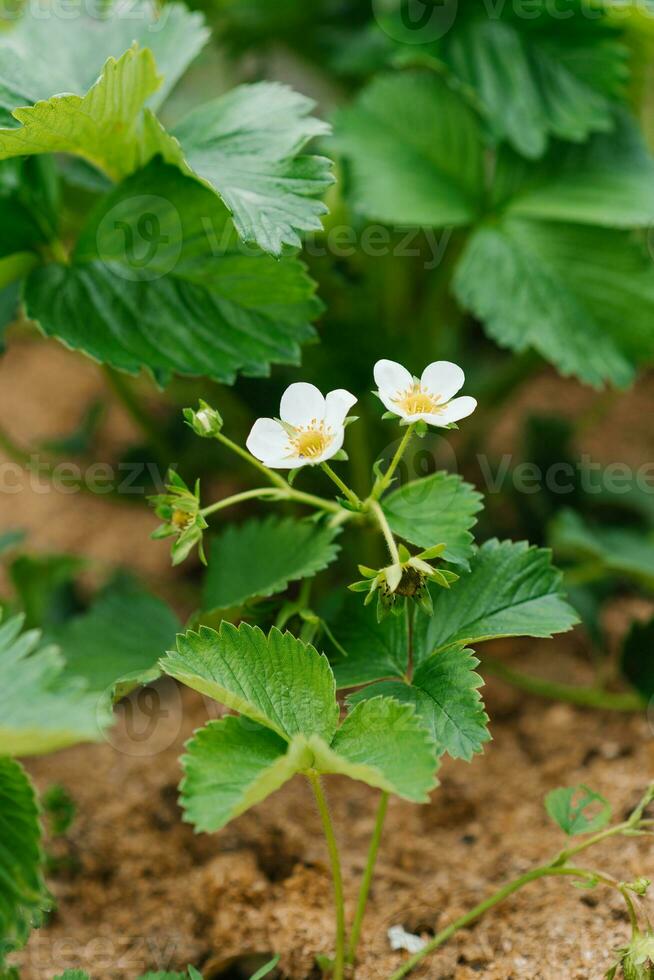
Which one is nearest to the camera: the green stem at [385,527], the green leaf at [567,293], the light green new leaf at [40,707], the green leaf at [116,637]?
the light green new leaf at [40,707]

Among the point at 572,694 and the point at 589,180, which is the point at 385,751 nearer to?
the point at 572,694

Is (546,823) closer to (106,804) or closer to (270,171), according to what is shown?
(106,804)

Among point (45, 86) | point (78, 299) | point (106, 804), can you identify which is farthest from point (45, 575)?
point (45, 86)

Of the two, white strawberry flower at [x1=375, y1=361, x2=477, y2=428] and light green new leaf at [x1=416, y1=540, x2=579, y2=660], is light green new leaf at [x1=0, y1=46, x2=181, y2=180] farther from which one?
light green new leaf at [x1=416, y1=540, x2=579, y2=660]

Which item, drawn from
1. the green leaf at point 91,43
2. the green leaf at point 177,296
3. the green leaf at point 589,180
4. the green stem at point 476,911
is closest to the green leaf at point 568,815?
the green stem at point 476,911

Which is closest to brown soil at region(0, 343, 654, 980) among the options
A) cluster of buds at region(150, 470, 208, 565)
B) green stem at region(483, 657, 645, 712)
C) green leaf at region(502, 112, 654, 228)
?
green stem at region(483, 657, 645, 712)

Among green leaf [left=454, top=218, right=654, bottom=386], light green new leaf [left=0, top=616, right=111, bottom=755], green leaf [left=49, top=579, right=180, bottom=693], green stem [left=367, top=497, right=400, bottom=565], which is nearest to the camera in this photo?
light green new leaf [left=0, top=616, right=111, bottom=755]

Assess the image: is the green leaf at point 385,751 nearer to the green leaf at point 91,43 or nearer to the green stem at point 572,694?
the green stem at point 572,694
